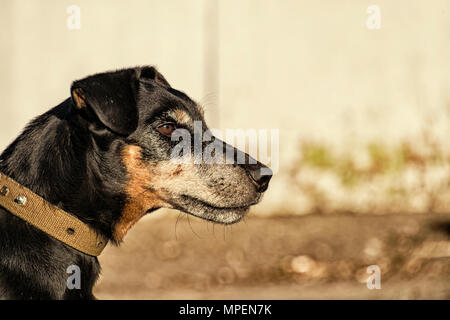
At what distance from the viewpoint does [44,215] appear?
9.60ft

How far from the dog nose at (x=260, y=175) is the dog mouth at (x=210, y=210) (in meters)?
0.08

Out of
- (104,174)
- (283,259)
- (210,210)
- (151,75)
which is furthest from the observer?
(283,259)

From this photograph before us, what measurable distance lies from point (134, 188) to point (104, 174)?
0.19m

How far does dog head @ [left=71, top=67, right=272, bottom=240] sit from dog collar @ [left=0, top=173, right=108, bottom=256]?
0.30 m

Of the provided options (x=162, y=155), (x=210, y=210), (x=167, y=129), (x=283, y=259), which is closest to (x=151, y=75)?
(x=167, y=129)

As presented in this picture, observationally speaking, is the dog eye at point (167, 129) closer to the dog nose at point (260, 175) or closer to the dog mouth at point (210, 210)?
the dog mouth at point (210, 210)

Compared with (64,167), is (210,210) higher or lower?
lower

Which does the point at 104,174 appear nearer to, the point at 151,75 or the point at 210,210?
the point at 210,210

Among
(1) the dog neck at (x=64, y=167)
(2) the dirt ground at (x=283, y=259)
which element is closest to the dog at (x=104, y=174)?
(1) the dog neck at (x=64, y=167)

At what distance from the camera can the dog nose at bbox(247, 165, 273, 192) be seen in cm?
349

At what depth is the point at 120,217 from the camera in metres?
3.32

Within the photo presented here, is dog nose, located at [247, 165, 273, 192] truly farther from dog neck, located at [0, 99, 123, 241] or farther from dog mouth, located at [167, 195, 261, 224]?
dog neck, located at [0, 99, 123, 241]

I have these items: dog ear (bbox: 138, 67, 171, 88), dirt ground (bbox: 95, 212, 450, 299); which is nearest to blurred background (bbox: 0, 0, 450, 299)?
dirt ground (bbox: 95, 212, 450, 299)

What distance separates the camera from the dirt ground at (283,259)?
5973mm
